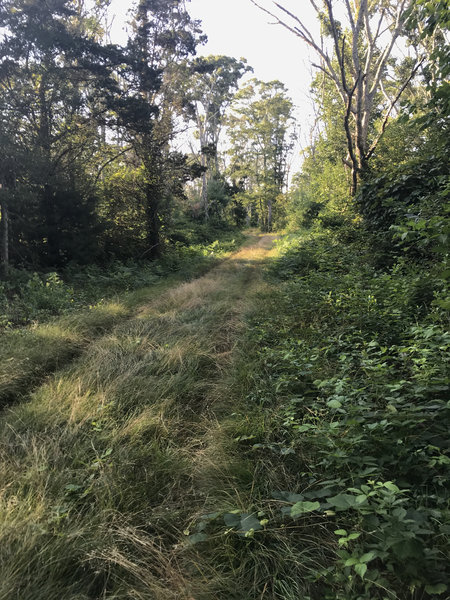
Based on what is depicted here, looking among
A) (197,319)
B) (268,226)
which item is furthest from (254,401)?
(268,226)

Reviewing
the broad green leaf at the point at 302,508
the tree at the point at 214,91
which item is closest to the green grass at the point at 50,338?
the broad green leaf at the point at 302,508

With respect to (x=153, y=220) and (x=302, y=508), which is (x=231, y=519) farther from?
(x=153, y=220)

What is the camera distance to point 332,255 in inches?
295

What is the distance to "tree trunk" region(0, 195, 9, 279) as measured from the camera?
7875 mm

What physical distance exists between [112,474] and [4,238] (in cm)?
826

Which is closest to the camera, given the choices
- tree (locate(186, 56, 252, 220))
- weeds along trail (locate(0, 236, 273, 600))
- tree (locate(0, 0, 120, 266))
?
weeds along trail (locate(0, 236, 273, 600))

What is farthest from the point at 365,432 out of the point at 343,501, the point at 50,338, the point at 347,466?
the point at 50,338

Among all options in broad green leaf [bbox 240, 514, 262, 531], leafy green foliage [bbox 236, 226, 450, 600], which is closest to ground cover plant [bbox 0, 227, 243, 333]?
leafy green foliage [bbox 236, 226, 450, 600]

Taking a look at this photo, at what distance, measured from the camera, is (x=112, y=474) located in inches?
79.7

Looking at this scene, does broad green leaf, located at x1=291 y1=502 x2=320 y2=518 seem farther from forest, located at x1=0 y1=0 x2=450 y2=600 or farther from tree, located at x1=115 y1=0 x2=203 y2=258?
tree, located at x1=115 y1=0 x2=203 y2=258

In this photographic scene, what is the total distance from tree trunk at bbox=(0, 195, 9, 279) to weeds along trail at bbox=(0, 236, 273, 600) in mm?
5614

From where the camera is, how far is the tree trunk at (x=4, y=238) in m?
7.88

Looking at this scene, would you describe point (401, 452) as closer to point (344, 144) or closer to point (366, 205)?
point (366, 205)

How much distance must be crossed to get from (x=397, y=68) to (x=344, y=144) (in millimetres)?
11381
